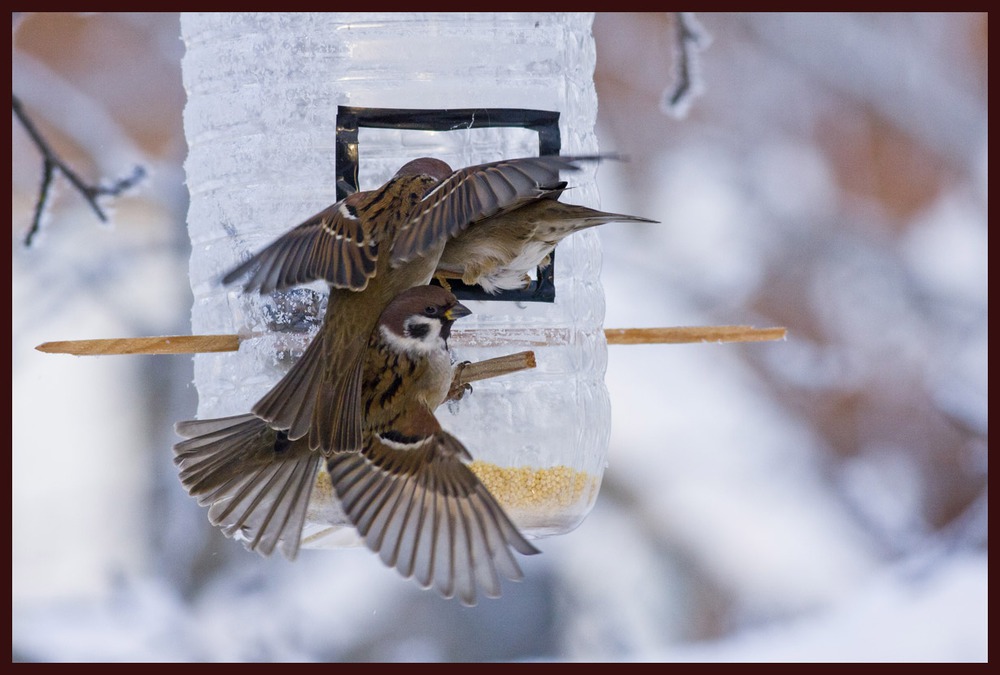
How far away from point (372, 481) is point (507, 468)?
432 millimetres

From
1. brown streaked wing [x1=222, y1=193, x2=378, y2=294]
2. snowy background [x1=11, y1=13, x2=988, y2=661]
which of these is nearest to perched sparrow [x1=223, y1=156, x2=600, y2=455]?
brown streaked wing [x1=222, y1=193, x2=378, y2=294]

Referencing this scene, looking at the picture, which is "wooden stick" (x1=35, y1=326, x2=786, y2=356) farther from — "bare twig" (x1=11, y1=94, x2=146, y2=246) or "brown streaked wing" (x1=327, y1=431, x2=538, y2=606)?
"brown streaked wing" (x1=327, y1=431, x2=538, y2=606)

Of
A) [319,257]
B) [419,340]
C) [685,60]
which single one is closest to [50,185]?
[319,257]

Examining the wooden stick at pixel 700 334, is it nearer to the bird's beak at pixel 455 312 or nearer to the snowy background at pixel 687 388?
the bird's beak at pixel 455 312

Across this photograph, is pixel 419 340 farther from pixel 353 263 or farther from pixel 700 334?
pixel 700 334

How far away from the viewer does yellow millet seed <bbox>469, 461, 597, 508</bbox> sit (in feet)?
10.1

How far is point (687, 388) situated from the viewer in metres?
5.14

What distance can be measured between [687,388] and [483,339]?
6.98ft

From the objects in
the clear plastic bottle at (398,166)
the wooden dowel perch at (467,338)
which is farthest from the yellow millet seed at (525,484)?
the wooden dowel perch at (467,338)

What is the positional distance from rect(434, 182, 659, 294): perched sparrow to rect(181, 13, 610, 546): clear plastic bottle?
0.16m

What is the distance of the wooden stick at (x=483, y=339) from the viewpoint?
2.87 meters

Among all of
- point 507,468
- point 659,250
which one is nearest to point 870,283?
point 659,250

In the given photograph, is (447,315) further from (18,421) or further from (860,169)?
(860,169)

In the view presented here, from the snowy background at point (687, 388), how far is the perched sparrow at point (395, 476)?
1686 millimetres
